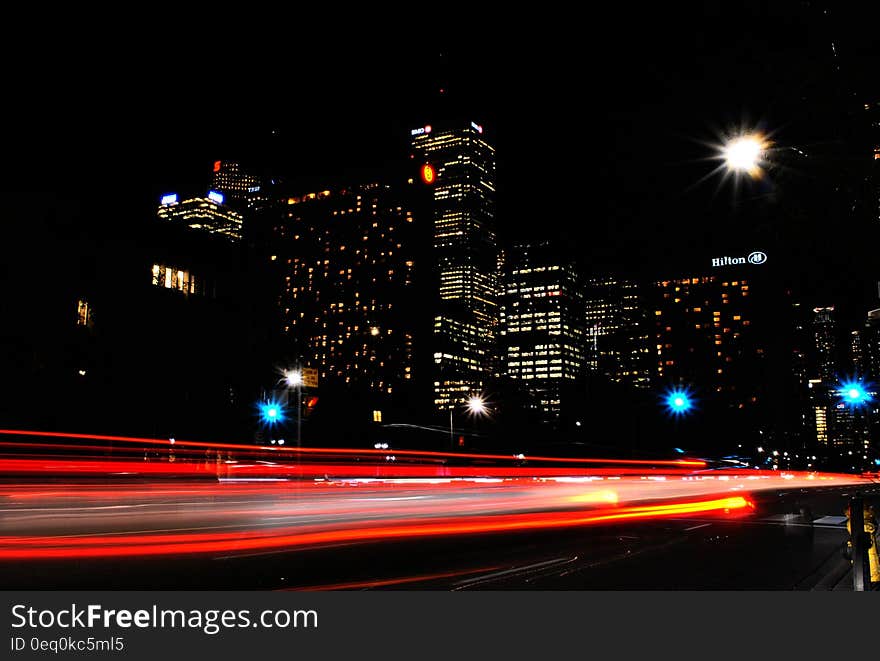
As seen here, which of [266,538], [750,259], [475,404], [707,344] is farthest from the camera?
[707,344]

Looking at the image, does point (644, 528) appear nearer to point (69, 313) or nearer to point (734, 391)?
point (69, 313)

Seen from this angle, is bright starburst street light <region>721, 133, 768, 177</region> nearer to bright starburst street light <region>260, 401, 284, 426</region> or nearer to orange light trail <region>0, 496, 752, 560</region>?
orange light trail <region>0, 496, 752, 560</region>

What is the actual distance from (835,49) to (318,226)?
18049 centimetres

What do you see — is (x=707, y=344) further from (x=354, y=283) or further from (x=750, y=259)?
(x=354, y=283)

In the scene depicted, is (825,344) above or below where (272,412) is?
above

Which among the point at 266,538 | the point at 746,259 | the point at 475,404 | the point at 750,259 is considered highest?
the point at 746,259

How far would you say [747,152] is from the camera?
1298 centimetres

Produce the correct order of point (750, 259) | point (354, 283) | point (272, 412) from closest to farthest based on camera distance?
point (750, 259) < point (272, 412) < point (354, 283)

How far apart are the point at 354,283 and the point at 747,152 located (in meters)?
171

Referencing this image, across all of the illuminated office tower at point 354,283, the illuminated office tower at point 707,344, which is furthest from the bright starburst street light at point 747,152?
the illuminated office tower at point 354,283

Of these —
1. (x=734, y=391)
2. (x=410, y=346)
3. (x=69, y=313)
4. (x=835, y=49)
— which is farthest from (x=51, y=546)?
(x=410, y=346)

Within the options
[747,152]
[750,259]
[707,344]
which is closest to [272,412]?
[750,259]

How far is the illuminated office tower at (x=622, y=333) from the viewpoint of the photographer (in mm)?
115219
